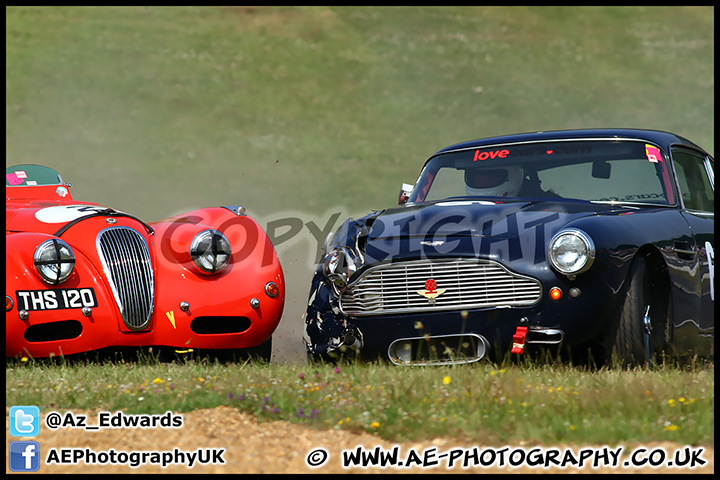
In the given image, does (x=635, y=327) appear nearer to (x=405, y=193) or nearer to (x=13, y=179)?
(x=405, y=193)

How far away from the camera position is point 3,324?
560cm

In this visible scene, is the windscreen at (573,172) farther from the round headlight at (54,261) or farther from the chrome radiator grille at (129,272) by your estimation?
the round headlight at (54,261)

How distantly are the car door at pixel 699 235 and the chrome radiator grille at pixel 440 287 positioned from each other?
1305 millimetres

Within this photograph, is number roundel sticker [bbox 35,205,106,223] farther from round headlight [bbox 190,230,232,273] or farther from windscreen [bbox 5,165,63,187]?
windscreen [bbox 5,165,63,187]

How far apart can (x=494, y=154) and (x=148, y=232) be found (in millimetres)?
2673

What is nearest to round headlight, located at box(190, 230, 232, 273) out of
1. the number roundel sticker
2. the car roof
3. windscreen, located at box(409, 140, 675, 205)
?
the number roundel sticker

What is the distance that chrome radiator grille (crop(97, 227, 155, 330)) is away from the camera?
20.2 ft

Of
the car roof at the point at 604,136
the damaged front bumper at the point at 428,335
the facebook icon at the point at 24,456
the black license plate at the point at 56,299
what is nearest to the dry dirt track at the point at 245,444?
the facebook icon at the point at 24,456

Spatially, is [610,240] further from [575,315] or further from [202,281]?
[202,281]

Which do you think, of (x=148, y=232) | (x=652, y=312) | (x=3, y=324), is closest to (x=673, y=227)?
(x=652, y=312)

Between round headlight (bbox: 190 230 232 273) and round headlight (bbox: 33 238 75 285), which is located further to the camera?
round headlight (bbox: 190 230 232 273)

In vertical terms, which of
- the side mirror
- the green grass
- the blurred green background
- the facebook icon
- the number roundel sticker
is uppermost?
the blurred green background

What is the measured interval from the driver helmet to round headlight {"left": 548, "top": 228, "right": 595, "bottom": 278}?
1.31 metres

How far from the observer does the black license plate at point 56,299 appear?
5.68 meters
